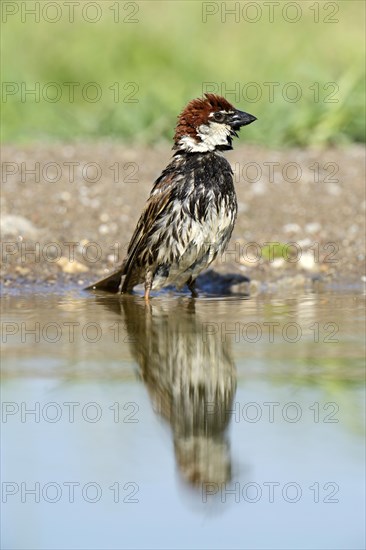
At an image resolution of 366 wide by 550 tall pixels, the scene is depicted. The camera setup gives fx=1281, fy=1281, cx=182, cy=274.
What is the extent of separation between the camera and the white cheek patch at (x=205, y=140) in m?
7.28

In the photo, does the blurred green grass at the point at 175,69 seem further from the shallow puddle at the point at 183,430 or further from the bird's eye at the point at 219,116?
the shallow puddle at the point at 183,430

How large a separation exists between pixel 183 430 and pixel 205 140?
3407mm

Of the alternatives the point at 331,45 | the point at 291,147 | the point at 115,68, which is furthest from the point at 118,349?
the point at 331,45

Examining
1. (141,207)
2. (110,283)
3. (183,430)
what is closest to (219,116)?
(110,283)

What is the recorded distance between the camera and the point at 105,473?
3705 mm

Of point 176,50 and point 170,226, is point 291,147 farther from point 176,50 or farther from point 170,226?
point 170,226

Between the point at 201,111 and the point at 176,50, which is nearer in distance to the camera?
the point at 201,111

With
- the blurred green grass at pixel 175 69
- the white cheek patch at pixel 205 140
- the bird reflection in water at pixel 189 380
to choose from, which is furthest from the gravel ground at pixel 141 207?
the bird reflection in water at pixel 189 380

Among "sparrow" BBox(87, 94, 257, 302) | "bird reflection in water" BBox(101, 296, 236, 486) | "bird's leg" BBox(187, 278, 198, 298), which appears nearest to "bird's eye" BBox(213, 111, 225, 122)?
"sparrow" BBox(87, 94, 257, 302)

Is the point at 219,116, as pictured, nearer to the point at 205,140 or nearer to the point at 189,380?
the point at 205,140

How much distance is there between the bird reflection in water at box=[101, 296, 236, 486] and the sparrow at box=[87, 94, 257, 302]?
552 millimetres

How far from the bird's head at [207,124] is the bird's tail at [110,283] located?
2.67 ft

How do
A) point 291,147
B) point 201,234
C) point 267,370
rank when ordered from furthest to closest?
point 291,147
point 201,234
point 267,370

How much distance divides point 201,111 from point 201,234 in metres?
0.77
